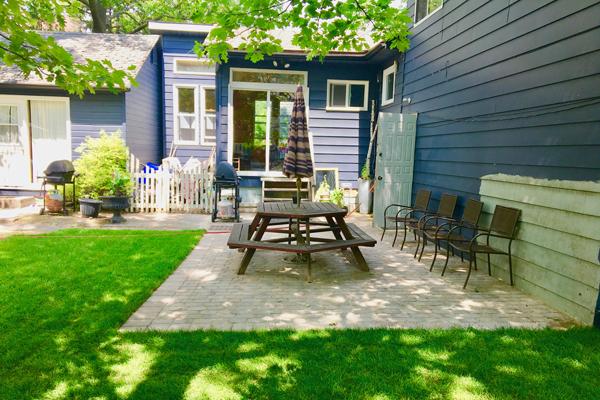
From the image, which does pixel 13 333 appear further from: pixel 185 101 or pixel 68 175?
pixel 185 101

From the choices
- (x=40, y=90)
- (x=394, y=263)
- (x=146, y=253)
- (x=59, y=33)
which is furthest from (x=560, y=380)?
(x=59, y=33)

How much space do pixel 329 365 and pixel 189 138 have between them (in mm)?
11302

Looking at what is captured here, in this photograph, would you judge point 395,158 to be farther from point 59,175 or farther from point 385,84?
point 59,175

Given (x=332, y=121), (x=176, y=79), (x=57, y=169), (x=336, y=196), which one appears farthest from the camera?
(x=176, y=79)

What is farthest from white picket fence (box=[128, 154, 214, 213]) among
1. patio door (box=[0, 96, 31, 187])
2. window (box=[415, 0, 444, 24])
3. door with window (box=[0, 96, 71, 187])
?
window (box=[415, 0, 444, 24])

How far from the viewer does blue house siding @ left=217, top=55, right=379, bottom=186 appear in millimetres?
10328

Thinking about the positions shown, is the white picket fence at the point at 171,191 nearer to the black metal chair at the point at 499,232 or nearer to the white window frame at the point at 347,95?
the white window frame at the point at 347,95

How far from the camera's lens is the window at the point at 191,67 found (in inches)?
504

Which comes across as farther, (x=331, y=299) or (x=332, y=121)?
(x=332, y=121)

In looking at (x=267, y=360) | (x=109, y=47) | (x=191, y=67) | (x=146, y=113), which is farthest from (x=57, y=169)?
(x=267, y=360)

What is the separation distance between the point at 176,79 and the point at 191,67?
2.10 feet

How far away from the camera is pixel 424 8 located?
302 inches

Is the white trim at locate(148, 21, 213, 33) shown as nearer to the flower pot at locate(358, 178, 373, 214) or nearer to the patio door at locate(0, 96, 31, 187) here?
the patio door at locate(0, 96, 31, 187)

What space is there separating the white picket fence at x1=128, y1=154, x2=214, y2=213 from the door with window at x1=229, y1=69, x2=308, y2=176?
4.60ft
